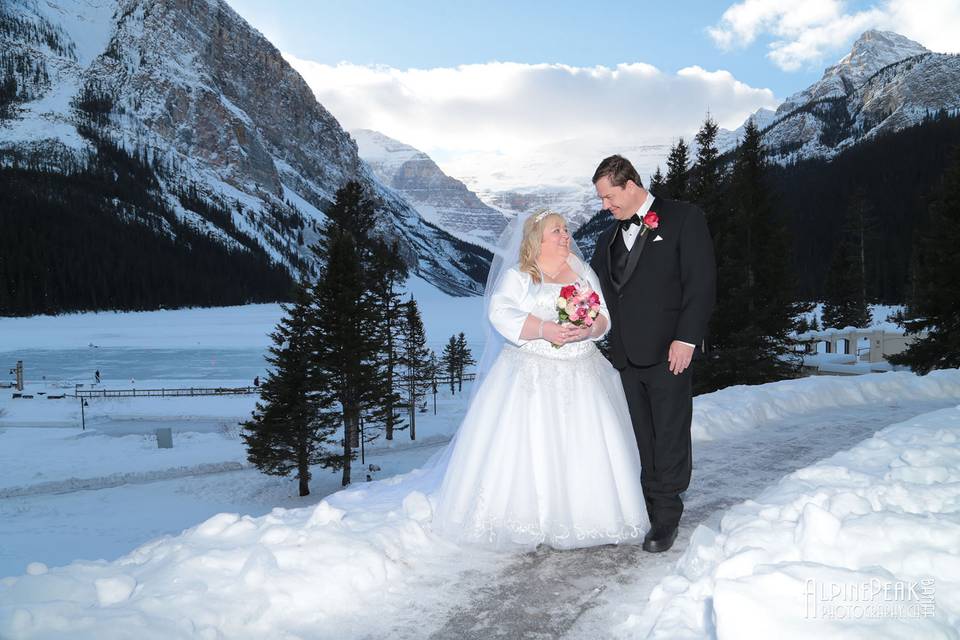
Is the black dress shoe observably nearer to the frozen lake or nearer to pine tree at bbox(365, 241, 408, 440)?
pine tree at bbox(365, 241, 408, 440)

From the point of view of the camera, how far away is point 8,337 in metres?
78.3

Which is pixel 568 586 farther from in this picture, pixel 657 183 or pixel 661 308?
pixel 657 183

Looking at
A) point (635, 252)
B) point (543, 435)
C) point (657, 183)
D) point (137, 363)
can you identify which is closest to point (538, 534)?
point (543, 435)

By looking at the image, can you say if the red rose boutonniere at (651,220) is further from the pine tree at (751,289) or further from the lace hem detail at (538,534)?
the pine tree at (751,289)

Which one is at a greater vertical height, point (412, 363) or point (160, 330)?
point (160, 330)

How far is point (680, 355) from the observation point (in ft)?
13.6

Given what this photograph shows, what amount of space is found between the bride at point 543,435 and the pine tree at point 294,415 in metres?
23.0

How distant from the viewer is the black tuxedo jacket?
415 cm

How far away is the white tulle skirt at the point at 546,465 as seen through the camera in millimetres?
4238

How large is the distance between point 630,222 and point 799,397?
7.18 metres

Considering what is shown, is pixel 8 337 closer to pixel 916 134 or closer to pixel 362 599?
pixel 362 599

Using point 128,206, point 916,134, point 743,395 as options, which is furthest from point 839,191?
point 128,206

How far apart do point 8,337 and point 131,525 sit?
73.8 m

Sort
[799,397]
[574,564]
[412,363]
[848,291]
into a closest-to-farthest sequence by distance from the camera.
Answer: [574,564] < [799,397] < [412,363] < [848,291]
